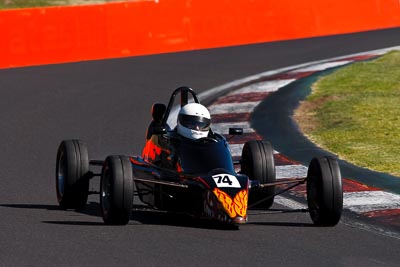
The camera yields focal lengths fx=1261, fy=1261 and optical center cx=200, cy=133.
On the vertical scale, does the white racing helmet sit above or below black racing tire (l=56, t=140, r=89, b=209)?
above

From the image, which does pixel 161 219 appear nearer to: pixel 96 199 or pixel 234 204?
pixel 234 204

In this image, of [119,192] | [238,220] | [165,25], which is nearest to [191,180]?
[119,192]

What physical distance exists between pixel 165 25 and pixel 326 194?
53.3 feet

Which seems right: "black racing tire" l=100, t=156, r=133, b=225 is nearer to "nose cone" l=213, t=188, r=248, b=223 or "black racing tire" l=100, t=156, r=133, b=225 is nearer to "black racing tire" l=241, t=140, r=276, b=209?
"nose cone" l=213, t=188, r=248, b=223

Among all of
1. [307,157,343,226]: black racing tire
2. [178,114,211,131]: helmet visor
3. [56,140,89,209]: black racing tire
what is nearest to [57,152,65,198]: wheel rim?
[56,140,89,209]: black racing tire

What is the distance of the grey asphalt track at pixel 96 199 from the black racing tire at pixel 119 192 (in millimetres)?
111

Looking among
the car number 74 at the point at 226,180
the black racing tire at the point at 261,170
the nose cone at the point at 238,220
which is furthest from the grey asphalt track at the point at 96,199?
the car number 74 at the point at 226,180

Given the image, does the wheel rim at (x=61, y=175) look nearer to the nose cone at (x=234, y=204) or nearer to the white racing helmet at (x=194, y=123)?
the white racing helmet at (x=194, y=123)

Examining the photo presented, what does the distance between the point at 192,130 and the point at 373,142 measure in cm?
A: 462

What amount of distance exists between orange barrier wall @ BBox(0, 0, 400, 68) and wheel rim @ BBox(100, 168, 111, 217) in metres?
13.8

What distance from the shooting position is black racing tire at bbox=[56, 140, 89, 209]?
12008 mm

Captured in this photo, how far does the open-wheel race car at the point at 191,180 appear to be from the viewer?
10888 millimetres

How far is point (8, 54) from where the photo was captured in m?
25.0

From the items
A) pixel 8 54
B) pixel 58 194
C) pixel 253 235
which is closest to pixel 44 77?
pixel 8 54
